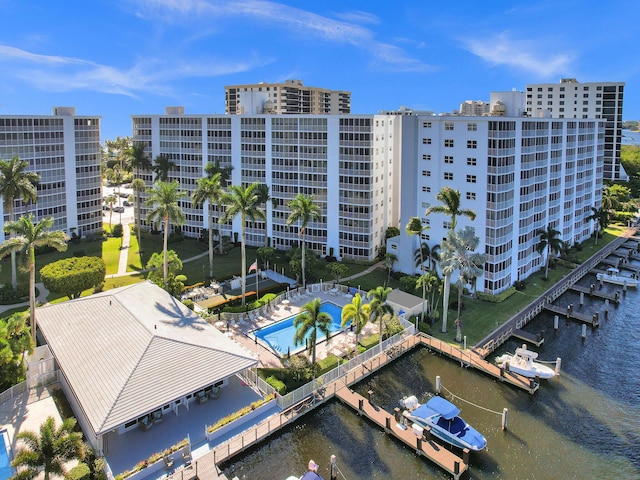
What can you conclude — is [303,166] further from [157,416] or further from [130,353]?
[157,416]

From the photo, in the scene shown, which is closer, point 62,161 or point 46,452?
point 46,452

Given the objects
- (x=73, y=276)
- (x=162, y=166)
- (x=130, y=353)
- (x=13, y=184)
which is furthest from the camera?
(x=162, y=166)

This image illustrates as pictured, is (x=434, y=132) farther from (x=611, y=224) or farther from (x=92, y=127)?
(x=611, y=224)

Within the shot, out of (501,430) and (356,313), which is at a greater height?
(356,313)

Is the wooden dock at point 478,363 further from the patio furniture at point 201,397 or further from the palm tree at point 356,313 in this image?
the patio furniture at point 201,397

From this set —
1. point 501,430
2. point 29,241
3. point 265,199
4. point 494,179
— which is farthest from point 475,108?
point 29,241

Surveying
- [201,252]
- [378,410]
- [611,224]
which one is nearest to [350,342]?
[378,410]

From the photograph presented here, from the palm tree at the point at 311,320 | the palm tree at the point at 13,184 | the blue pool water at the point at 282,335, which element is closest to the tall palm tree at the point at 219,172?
the palm tree at the point at 13,184
